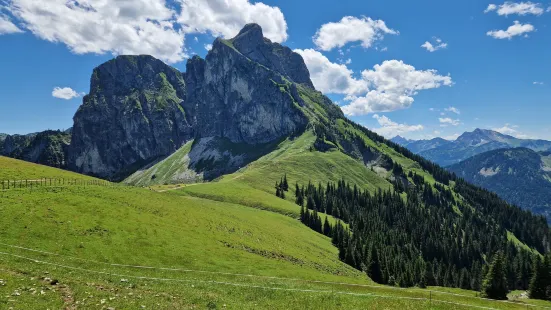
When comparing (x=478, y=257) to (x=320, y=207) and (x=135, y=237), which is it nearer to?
(x=320, y=207)

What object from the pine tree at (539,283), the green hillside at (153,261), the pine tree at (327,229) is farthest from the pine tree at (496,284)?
the pine tree at (327,229)

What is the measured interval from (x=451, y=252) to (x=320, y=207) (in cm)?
7210

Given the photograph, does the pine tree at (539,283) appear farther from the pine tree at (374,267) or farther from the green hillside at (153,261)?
the pine tree at (374,267)

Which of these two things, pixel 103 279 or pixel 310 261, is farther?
pixel 310 261

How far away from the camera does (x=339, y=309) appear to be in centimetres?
2855

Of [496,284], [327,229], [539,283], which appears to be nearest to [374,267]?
[496,284]

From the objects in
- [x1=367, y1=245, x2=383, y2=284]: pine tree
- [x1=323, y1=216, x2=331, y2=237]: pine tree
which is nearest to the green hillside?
[x1=367, y1=245, x2=383, y2=284]: pine tree

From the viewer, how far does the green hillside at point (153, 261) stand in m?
25.8

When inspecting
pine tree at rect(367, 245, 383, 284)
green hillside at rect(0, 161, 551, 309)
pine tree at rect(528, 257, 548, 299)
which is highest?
green hillside at rect(0, 161, 551, 309)

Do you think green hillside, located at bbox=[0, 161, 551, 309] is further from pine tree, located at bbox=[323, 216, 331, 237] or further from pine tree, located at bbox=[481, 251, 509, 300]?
pine tree, located at bbox=[323, 216, 331, 237]

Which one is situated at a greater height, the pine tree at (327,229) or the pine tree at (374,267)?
the pine tree at (327,229)

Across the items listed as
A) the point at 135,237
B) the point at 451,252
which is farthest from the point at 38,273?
the point at 451,252

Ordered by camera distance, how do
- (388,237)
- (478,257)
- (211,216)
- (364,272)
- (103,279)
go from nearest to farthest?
1. (103,279)
2. (211,216)
3. (364,272)
4. (388,237)
5. (478,257)

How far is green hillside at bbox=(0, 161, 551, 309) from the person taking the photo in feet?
84.7
